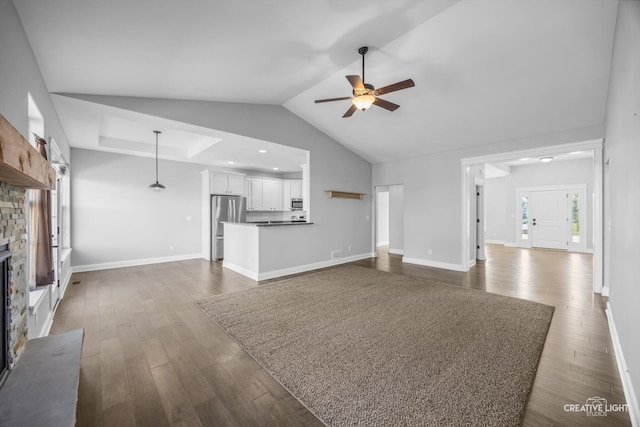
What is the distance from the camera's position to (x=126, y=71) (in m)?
2.72

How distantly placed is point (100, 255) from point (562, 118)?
29.2ft

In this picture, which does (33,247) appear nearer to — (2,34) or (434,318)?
(2,34)

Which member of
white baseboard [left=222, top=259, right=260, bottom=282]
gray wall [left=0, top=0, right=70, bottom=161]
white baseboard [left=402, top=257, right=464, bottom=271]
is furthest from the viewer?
white baseboard [left=402, top=257, right=464, bottom=271]

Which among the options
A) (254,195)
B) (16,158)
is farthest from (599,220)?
(254,195)

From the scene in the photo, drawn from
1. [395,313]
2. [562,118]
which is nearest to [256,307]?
[395,313]

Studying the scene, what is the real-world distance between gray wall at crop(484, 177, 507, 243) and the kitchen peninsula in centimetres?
789

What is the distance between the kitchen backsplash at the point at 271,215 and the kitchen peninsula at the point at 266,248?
97.9 inches

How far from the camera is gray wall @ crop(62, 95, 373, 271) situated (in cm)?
388

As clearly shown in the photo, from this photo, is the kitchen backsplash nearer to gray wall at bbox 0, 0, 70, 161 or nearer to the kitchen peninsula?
the kitchen peninsula

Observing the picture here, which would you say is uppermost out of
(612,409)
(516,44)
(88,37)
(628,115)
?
(516,44)

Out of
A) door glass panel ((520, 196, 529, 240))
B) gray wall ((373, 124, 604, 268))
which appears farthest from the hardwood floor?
door glass panel ((520, 196, 529, 240))

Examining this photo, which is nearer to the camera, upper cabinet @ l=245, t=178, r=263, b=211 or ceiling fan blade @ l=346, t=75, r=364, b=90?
ceiling fan blade @ l=346, t=75, r=364, b=90

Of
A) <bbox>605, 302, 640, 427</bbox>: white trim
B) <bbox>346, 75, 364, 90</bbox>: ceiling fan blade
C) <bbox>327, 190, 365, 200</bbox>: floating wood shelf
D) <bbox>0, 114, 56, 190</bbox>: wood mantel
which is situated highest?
<bbox>346, 75, 364, 90</bbox>: ceiling fan blade

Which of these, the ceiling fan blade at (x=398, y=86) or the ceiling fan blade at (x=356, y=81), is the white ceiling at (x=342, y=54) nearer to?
the ceiling fan blade at (x=356, y=81)
